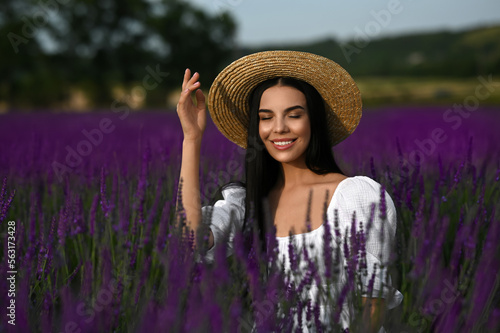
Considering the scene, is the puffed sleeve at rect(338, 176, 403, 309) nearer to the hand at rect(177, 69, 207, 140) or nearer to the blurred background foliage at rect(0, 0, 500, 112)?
the hand at rect(177, 69, 207, 140)

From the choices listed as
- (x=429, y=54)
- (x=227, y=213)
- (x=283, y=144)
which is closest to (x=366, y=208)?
(x=283, y=144)

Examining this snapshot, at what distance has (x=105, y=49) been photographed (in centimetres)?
3288

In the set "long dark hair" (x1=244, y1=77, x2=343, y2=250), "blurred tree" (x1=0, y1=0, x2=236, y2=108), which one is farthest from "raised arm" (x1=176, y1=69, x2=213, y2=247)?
"blurred tree" (x1=0, y1=0, x2=236, y2=108)

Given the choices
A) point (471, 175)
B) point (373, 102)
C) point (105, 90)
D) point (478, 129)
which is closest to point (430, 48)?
point (373, 102)

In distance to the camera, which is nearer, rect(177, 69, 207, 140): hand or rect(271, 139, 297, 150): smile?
rect(177, 69, 207, 140): hand

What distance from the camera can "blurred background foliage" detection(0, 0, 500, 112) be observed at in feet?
86.7

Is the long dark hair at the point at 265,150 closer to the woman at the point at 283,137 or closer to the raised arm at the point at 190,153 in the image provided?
the woman at the point at 283,137

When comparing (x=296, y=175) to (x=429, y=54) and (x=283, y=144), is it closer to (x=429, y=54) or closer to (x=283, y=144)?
(x=283, y=144)

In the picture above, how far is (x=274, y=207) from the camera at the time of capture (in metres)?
1.90

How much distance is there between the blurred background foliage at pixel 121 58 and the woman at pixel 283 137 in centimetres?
1897

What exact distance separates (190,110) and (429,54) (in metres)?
78.2

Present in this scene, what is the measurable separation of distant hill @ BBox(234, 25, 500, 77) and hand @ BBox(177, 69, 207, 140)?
36.2 metres

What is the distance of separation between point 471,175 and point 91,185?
1873 millimetres

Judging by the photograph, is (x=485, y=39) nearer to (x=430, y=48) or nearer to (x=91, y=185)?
(x=430, y=48)
